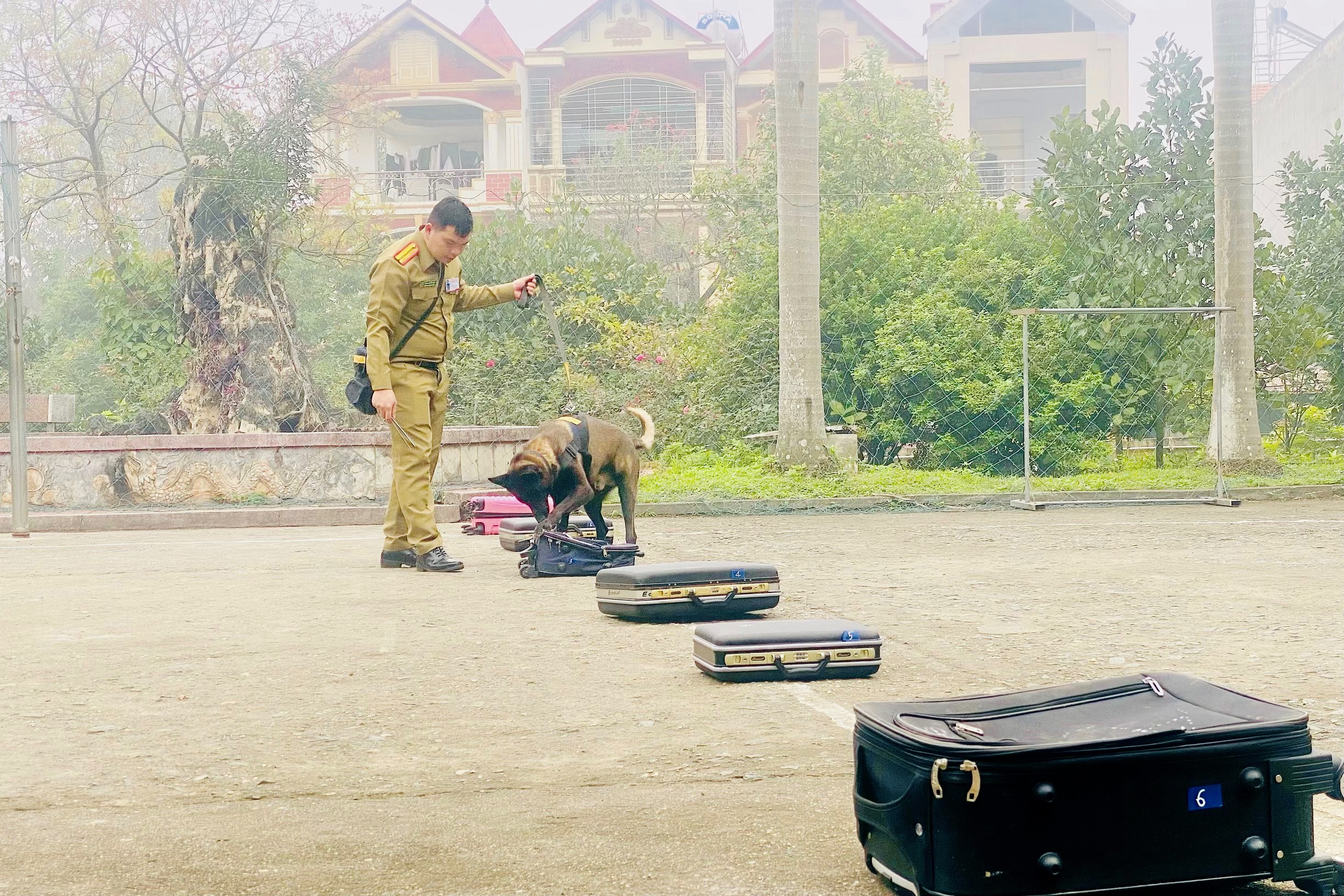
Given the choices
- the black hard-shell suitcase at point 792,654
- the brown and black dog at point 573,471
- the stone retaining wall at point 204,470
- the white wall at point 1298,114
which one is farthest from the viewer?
the white wall at point 1298,114

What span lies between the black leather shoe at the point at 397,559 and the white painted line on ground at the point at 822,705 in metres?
4.27

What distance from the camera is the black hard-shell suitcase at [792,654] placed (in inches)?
193

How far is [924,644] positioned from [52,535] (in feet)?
30.9

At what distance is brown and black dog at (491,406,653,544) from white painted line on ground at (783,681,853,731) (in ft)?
10.8

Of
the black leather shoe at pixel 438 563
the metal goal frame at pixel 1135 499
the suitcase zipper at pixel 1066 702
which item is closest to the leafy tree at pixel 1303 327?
the metal goal frame at pixel 1135 499

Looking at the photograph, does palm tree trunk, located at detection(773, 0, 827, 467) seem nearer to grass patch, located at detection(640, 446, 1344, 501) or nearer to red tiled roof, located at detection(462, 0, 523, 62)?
grass patch, located at detection(640, 446, 1344, 501)

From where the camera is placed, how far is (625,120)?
42.4 m

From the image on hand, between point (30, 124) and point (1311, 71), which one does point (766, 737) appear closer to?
point (30, 124)

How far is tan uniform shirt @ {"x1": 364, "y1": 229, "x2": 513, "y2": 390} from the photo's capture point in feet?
27.3

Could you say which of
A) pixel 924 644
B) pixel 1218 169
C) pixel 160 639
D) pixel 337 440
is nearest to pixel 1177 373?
pixel 1218 169

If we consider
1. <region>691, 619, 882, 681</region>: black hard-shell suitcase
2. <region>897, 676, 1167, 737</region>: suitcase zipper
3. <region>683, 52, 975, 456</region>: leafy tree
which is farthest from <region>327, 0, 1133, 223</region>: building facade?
<region>897, 676, 1167, 737</region>: suitcase zipper

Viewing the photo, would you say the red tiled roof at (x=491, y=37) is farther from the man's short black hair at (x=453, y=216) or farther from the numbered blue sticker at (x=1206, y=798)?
the numbered blue sticker at (x=1206, y=798)

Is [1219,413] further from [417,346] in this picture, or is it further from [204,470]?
[204,470]

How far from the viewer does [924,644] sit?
566 centimetres
